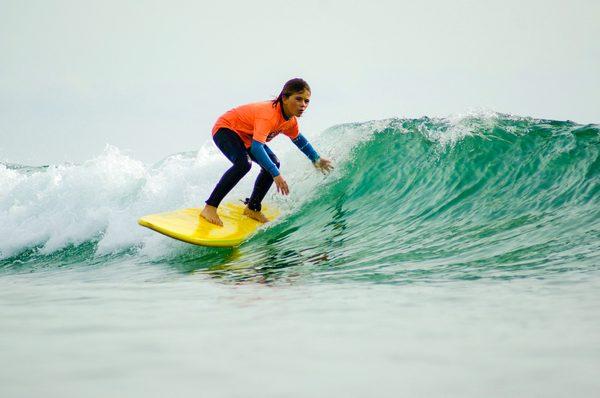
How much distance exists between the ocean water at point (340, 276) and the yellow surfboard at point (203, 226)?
149mm

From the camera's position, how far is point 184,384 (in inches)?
63.0

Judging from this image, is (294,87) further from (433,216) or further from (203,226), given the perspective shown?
(433,216)

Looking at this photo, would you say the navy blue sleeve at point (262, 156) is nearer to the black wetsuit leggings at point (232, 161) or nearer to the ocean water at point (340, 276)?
the black wetsuit leggings at point (232, 161)

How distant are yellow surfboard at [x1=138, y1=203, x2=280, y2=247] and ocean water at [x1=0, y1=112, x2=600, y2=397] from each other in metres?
0.15

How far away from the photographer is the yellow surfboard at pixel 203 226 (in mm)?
5820

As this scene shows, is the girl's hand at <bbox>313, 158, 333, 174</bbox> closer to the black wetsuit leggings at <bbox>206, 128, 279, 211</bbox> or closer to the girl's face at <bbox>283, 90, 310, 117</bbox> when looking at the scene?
the black wetsuit leggings at <bbox>206, 128, 279, 211</bbox>

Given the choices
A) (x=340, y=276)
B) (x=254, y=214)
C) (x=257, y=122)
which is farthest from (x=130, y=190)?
(x=340, y=276)

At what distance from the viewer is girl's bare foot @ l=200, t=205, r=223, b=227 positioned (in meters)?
6.15

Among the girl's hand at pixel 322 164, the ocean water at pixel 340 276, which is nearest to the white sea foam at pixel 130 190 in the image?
the ocean water at pixel 340 276

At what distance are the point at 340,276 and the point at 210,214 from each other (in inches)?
96.5

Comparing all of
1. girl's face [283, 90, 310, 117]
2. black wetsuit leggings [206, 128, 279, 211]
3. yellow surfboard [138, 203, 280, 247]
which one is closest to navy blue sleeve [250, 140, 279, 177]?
black wetsuit leggings [206, 128, 279, 211]

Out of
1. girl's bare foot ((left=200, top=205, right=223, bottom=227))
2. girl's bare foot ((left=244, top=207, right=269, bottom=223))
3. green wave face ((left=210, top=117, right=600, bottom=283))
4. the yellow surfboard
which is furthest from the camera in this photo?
girl's bare foot ((left=244, top=207, right=269, bottom=223))

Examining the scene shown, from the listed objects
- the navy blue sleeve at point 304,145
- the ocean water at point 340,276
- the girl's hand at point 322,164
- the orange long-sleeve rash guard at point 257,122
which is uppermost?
the orange long-sleeve rash guard at point 257,122

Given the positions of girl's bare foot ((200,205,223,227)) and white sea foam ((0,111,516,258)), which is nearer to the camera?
girl's bare foot ((200,205,223,227))
